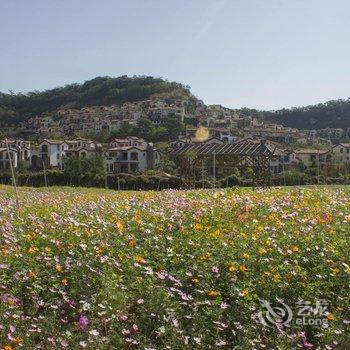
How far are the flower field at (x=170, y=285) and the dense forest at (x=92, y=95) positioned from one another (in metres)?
115

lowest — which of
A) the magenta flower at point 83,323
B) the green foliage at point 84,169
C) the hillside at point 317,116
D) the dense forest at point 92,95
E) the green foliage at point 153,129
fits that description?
the magenta flower at point 83,323

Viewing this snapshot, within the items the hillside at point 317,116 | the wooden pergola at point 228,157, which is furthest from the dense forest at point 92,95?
the wooden pergola at point 228,157

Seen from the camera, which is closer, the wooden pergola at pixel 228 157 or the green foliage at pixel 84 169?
the wooden pergola at pixel 228 157

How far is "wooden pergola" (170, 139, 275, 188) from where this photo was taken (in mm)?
26094

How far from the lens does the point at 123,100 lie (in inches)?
5212

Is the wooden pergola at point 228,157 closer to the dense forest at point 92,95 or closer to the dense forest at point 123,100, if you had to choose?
the dense forest at point 123,100

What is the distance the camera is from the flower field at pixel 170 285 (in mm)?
4930

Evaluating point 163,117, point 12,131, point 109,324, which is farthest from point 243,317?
point 12,131

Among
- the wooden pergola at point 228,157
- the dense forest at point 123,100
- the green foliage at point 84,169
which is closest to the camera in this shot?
the wooden pergola at point 228,157

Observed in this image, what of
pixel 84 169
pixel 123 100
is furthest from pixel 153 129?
pixel 123 100

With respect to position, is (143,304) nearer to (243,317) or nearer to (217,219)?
(243,317)

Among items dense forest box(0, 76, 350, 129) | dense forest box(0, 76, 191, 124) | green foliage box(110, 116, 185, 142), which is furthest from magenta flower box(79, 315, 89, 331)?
dense forest box(0, 76, 191, 124)

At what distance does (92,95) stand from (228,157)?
387 ft

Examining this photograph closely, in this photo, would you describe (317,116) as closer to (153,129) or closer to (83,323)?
(153,129)
